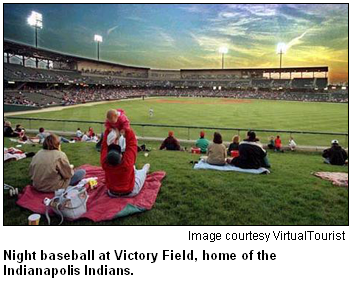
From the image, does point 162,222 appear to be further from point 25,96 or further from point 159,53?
point 159,53

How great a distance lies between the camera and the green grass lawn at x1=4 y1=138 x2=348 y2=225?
4.35 m

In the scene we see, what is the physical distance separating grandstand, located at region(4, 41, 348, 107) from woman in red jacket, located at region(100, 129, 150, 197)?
36647 millimetres

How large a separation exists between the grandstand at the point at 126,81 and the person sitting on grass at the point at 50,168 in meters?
35.8

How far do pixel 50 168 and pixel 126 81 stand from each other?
8146cm

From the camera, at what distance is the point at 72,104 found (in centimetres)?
4316

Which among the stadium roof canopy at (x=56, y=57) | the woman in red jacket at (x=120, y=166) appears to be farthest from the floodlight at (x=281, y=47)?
the woman in red jacket at (x=120, y=166)

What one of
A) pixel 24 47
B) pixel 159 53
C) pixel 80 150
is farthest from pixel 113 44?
pixel 80 150

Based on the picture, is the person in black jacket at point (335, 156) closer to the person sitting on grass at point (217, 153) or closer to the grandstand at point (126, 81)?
the person sitting on grass at point (217, 153)

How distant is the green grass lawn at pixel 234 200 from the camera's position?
4352mm

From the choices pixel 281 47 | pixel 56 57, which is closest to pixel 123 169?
pixel 56 57

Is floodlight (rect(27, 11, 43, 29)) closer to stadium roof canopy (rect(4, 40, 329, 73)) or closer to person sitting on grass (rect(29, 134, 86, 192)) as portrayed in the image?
stadium roof canopy (rect(4, 40, 329, 73))

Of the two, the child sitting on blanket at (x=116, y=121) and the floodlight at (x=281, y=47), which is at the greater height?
the floodlight at (x=281, y=47)

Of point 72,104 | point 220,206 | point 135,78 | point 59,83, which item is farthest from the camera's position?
point 135,78

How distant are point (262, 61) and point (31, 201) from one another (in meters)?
87.8
